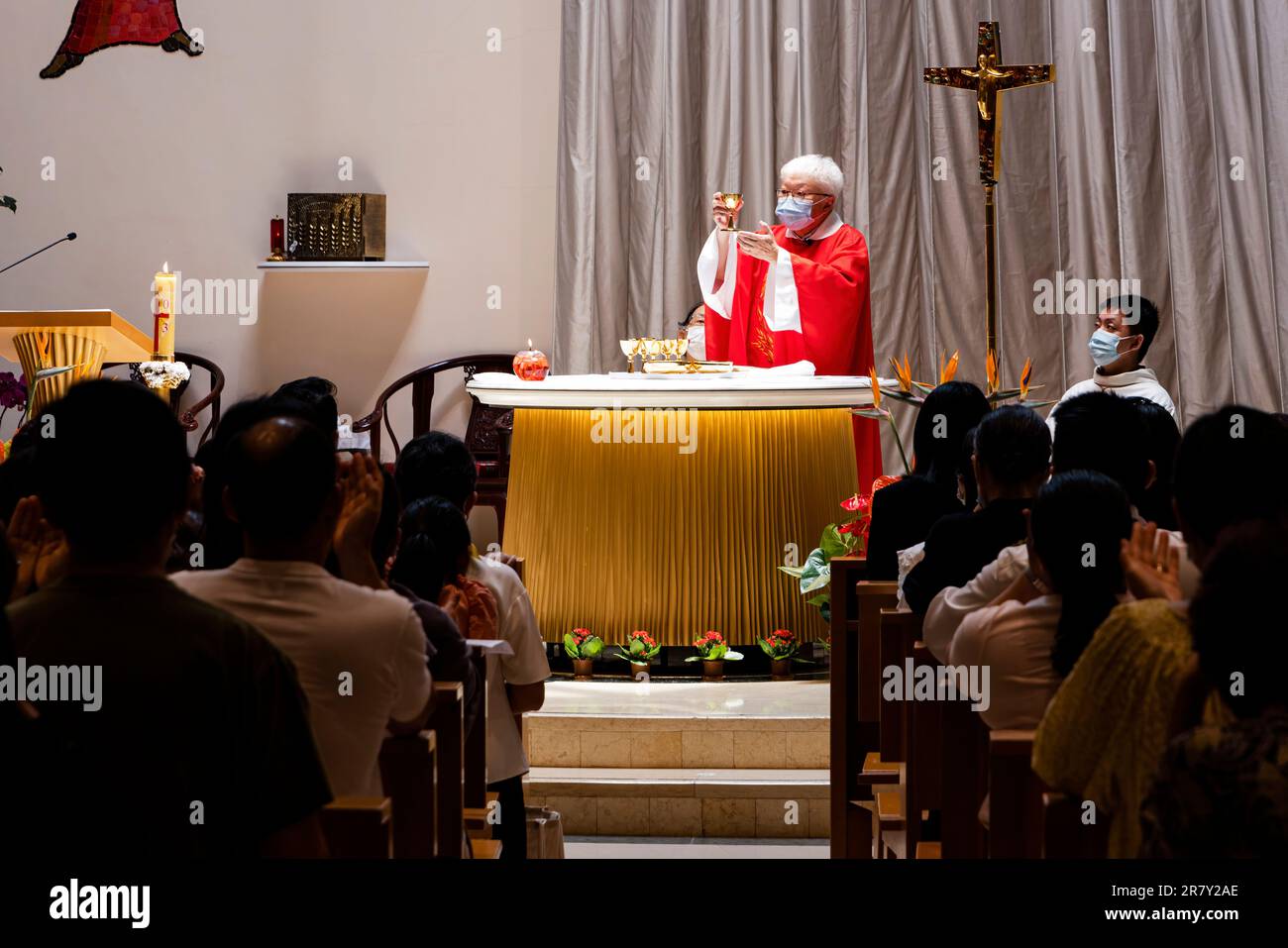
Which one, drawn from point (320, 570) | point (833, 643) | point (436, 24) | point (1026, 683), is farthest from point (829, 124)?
point (320, 570)

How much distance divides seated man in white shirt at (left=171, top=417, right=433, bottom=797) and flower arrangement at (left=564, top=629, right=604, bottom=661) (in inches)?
119

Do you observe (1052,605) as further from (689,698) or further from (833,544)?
(689,698)

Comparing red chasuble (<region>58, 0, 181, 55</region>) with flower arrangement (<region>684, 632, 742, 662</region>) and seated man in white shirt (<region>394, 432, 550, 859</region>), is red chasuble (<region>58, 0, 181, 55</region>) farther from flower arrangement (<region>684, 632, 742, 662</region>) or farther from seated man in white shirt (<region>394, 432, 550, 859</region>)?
seated man in white shirt (<region>394, 432, 550, 859</region>)

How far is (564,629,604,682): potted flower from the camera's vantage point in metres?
4.82

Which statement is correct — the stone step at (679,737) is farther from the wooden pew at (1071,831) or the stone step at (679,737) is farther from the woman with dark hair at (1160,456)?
the wooden pew at (1071,831)

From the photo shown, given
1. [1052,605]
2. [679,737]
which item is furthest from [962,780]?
[679,737]

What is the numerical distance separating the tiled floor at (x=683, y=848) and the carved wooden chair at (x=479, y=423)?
9.71 ft

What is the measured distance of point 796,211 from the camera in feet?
19.9

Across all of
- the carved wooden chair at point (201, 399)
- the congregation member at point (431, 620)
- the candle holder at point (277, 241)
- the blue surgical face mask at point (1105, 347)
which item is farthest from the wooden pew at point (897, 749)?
the candle holder at point (277, 241)

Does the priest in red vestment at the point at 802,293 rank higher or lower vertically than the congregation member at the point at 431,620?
higher

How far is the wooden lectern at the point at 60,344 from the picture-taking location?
404cm

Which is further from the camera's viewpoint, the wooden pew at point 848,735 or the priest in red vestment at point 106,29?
the priest in red vestment at point 106,29

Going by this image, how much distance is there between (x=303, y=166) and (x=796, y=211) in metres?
2.90
